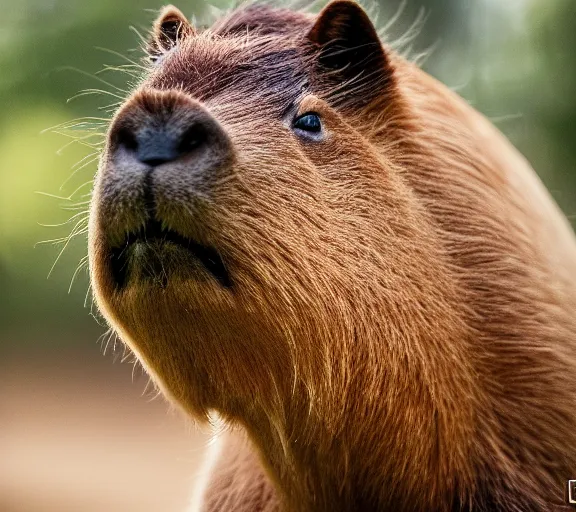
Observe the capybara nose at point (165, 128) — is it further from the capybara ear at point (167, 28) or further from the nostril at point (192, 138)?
the capybara ear at point (167, 28)

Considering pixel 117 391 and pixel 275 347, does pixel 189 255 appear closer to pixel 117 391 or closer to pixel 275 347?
pixel 275 347

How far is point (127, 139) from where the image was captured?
1322 mm

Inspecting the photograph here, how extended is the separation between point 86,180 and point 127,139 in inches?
78.2

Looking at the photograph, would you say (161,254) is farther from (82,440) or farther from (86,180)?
(82,440)

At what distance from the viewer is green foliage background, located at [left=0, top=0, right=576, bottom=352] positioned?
2.97 m

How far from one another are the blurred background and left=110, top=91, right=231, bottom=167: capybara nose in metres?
0.38

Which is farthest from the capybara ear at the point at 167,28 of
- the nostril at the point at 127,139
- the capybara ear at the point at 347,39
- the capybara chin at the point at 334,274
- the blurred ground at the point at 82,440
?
the blurred ground at the point at 82,440

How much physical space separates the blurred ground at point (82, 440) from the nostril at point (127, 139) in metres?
3.01

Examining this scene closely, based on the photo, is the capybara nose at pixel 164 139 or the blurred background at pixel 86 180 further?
the blurred background at pixel 86 180

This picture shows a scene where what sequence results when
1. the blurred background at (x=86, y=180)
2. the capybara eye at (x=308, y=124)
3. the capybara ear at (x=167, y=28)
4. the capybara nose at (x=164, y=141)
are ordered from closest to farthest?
the capybara nose at (x=164, y=141) < the capybara eye at (x=308, y=124) < the capybara ear at (x=167, y=28) < the blurred background at (x=86, y=180)

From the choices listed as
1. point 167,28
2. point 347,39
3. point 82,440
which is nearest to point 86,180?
point 167,28

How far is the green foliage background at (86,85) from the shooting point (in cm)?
297

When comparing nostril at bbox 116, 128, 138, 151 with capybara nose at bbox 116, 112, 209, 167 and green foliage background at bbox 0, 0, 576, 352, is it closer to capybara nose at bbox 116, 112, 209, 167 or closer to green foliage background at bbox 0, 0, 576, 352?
capybara nose at bbox 116, 112, 209, 167

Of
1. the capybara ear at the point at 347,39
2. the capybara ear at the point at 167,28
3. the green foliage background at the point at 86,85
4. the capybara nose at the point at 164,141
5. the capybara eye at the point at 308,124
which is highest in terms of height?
the green foliage background at the point at 86,85
